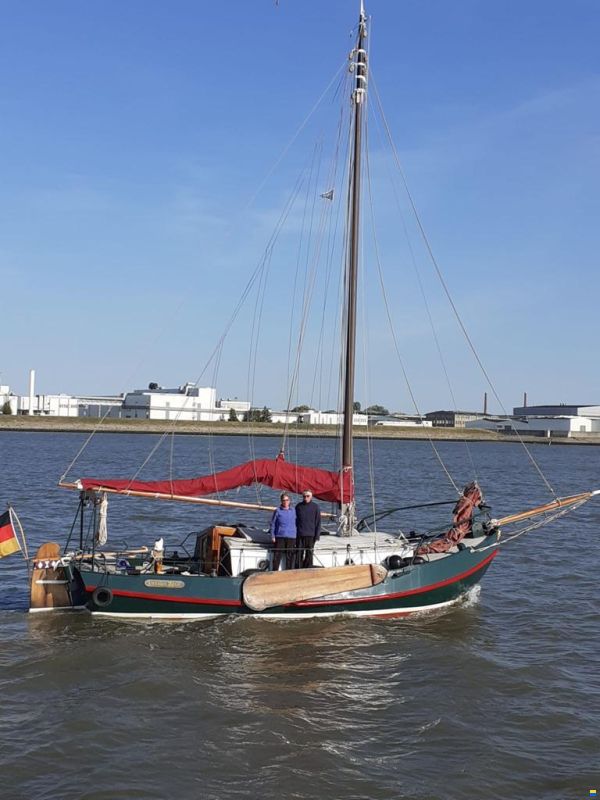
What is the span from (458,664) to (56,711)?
764 centimetres

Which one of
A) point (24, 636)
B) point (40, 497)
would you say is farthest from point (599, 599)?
point (40, 497)

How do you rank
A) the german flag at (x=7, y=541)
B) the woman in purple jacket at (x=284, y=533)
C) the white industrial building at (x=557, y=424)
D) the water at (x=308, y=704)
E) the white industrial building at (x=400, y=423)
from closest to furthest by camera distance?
the water at (x=308, y=704), the german flag at (x=7, y=541), the woman in purple jacket at (x=284, y=533), the white industrial building at (x=557, y=424), the white industrial building at (x=400, y=423)

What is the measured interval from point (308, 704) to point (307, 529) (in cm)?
512

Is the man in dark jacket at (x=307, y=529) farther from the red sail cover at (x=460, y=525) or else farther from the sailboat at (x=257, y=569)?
the red sail cover at (x=460, y=525)

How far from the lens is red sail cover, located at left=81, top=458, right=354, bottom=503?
61.9 feet

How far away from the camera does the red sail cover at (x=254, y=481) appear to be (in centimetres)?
1888

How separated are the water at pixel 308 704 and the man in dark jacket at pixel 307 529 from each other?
1523 mm

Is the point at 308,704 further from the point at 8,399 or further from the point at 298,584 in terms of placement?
the point at 8,399

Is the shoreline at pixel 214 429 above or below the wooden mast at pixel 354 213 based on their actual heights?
below

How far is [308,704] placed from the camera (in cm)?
1366

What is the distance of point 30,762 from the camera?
11320mm

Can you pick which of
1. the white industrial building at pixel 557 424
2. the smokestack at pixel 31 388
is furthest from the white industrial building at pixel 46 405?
the white industrial building at pixel 557 424

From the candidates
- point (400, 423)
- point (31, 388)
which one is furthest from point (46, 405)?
point (400, 423)

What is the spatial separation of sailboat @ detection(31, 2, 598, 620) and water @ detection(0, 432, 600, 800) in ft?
1.54
